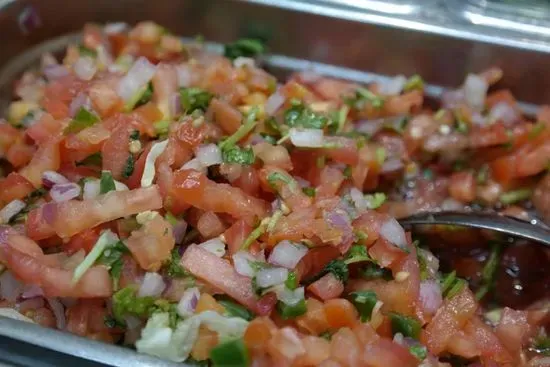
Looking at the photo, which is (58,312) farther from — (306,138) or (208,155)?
(306,138)

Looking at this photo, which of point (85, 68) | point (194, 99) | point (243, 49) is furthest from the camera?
point (243, 49)

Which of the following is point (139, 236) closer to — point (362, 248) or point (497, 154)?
point (362, 248)

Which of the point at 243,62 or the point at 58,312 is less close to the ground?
the point at 243,62

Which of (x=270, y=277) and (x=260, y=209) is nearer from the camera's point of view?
(x=270, y=277)

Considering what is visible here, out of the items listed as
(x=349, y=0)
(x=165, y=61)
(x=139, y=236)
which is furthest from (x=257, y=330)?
(x=349, y=0)

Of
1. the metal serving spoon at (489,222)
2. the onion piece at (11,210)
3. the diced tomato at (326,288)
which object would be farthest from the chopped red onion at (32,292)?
the metal serving spoon at (489,222)

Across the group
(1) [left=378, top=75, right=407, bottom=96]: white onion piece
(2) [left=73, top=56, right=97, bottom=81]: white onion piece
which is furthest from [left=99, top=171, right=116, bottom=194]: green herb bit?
(1) [left=378, top=75, right=407, bottom=96]: white onion piece

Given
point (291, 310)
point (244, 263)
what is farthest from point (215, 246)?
point (291, 310)
